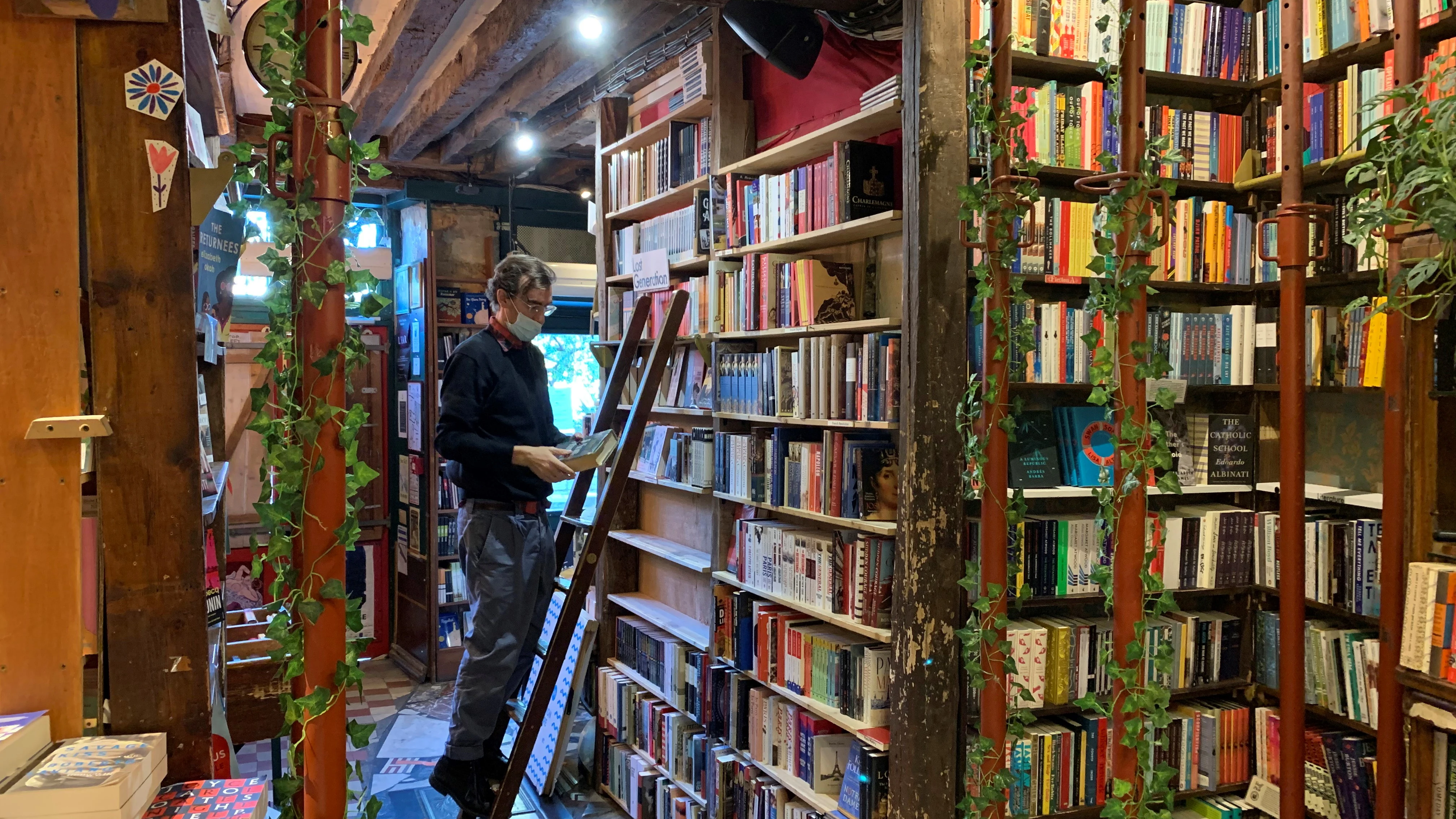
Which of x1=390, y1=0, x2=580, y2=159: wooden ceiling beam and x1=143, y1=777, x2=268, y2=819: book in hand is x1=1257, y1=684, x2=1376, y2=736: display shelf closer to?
x1=143, y1=777, x2=268, y2=819: book in hand

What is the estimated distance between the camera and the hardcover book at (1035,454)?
103 inches

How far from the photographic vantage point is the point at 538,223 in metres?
6.26

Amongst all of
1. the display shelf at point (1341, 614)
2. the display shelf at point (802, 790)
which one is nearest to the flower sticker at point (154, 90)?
the display shelf at point (802, 790)

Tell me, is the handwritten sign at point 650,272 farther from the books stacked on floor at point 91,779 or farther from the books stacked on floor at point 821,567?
the books stacked on floor at point 91,779

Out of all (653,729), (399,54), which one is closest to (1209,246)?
(653,729)

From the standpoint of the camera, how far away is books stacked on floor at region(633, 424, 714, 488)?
3.47 m

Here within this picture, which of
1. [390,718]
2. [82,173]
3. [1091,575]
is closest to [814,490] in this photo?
[1091,575]

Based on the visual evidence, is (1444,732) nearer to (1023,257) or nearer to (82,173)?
(1023,257)

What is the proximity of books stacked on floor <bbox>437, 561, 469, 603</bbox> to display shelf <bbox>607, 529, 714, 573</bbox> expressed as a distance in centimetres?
184

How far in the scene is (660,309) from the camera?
381 centimetres

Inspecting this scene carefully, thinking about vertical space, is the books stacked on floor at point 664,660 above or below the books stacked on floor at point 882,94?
below

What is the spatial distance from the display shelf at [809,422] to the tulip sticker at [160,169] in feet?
5.43

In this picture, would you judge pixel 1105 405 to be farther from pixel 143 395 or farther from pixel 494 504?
pixel 494 504

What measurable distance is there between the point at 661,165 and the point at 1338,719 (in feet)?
9.63
